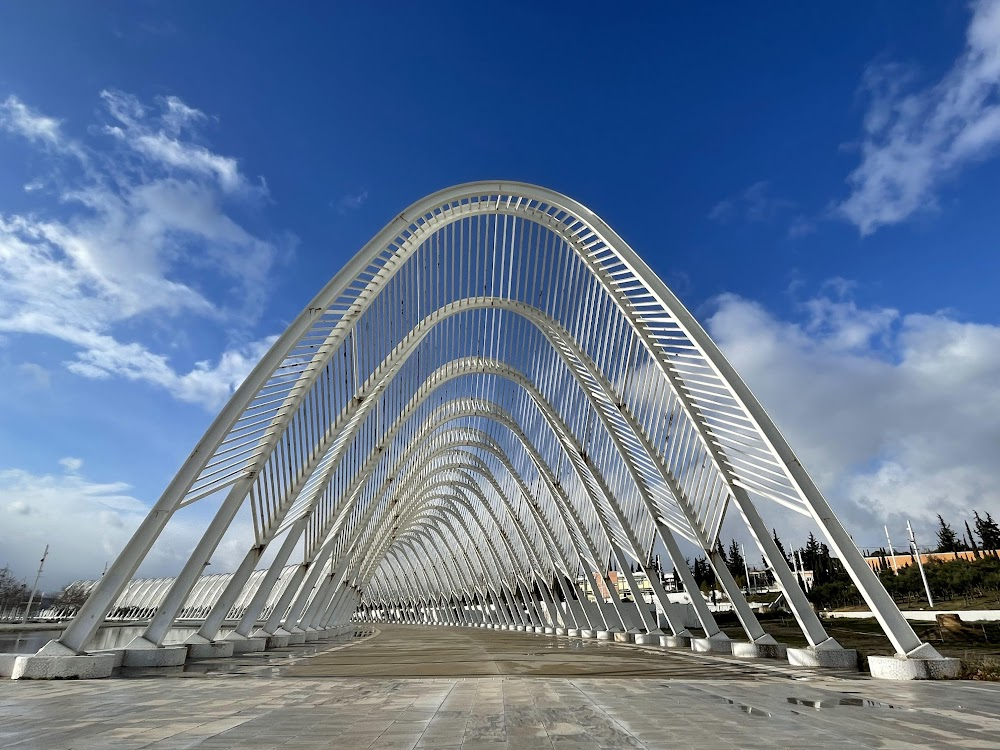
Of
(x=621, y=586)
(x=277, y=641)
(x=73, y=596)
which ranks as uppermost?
(x=621, y=586)

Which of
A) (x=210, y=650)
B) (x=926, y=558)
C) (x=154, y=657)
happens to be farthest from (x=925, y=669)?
(x=926, y=558)

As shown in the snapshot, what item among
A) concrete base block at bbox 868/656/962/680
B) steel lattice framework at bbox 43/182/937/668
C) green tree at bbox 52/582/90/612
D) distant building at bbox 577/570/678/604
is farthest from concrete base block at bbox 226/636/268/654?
green tree at bbox 52/582/90/612

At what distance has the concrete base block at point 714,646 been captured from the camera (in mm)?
19922

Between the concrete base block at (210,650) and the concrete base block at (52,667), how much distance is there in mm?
6321

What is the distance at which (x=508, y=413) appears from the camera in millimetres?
39969

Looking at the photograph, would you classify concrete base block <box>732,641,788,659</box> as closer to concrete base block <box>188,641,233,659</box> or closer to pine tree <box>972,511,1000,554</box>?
concrete base block <box>188,641,233,659</box>

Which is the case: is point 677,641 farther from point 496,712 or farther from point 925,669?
point 496,712

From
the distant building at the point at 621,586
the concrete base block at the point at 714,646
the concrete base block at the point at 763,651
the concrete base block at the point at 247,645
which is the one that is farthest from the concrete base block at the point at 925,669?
the concrete base block at the point at 247,645

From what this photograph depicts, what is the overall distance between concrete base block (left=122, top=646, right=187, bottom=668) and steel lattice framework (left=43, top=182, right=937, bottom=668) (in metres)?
0.41

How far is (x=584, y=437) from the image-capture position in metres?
30.1

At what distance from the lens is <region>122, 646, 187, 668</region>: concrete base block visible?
526 inches

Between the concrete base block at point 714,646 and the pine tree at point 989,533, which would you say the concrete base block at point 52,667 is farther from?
the pine tree at point 989,533

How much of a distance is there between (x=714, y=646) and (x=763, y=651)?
10.4 feet

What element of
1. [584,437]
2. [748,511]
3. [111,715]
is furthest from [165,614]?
[584,437]
